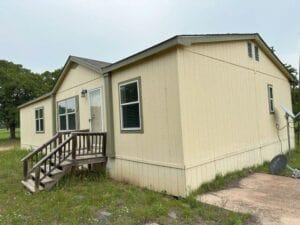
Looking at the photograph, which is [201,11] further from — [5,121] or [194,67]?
[5,121]

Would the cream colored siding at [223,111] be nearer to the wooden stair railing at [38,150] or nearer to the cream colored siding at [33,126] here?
the wooden stair railing at [38,150]

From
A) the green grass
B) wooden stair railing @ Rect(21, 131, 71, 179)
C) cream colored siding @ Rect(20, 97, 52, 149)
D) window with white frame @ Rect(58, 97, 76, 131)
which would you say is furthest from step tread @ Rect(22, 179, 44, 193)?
cream colored siding @ Rect(20, 97, 52, 149)

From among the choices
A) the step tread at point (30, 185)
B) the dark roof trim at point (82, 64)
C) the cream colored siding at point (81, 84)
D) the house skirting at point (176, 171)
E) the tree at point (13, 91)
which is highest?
the tree at point (13, 91)

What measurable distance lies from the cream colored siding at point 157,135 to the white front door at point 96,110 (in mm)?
1357

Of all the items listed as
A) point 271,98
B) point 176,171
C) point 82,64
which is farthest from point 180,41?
point 271,98

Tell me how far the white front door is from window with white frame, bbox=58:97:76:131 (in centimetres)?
142

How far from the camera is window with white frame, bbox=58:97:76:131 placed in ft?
32.6

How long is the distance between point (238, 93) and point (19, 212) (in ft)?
20.2

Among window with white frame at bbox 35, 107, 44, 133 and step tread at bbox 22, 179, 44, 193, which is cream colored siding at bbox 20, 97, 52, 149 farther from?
step tread at bbox 22, 179, 44, 193

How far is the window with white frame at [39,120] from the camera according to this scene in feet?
43.6

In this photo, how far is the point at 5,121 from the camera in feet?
93.9

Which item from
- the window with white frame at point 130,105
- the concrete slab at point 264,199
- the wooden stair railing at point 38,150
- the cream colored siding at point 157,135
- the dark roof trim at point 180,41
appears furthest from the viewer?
the wooden stair railing at point 38,150

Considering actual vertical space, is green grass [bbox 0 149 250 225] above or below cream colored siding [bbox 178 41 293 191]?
below

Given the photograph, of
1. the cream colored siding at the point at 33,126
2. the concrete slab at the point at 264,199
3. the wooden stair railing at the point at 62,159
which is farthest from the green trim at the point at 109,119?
the cream colored siding at the point at 33,126
